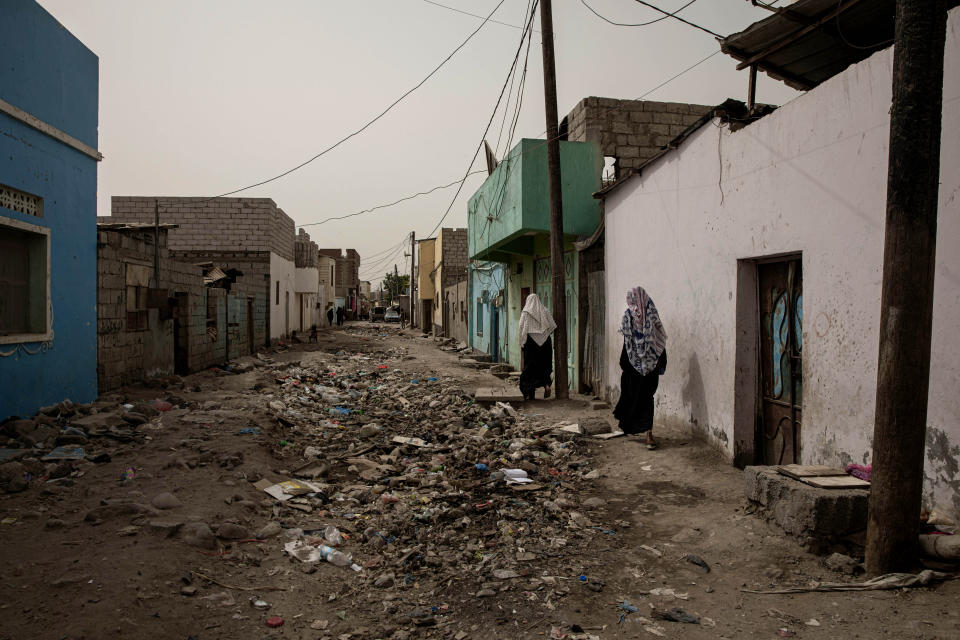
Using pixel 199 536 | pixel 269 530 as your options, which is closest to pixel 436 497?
pixel 269 530

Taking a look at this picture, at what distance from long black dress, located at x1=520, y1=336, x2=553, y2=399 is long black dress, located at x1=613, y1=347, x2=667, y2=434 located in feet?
9.73

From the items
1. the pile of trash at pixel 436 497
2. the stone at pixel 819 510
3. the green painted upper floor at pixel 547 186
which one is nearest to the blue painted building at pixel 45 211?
the pile of trash at pixel 436 497

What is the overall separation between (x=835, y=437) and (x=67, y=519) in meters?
5.32

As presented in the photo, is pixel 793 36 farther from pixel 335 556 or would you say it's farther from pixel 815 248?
pixel 335 556

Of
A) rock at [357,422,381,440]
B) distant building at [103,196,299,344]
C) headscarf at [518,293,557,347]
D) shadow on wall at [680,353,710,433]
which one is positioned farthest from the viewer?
distant building at [103,196,299,344]

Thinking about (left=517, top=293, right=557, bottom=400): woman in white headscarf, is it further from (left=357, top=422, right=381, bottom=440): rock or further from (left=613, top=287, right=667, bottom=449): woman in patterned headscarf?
(left=613, top=287, right=667, bottom=449): woman in patterned headscarf

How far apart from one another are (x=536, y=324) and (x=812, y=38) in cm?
533

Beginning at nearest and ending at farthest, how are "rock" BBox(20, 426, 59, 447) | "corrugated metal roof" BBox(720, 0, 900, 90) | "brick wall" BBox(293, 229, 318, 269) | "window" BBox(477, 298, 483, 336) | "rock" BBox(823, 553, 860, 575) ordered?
"rock" BBox(823, 553, 860, 575) → "corrugated metal roof" BBox(720, 0, 900, 90) → "rock" BBox(20, 426, 59, 447) → "window" BBox(477, 298, 483, 336) → "brick wall" BBox(293, 229, 318, 269)

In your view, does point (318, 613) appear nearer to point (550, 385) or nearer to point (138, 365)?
point (550, 385)

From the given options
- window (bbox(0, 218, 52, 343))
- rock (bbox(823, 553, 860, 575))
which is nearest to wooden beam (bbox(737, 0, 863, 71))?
rock (bbox(823, 553, 860, 575))

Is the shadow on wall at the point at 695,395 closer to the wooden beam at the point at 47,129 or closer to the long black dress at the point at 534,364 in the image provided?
the long black dress at the point at 534,364

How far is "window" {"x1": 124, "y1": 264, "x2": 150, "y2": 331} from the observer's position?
853 centimetres

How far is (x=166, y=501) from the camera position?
159 inches

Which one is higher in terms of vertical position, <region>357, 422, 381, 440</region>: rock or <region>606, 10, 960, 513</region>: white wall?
<region>606, 10, 960, 513</region>: white wall
